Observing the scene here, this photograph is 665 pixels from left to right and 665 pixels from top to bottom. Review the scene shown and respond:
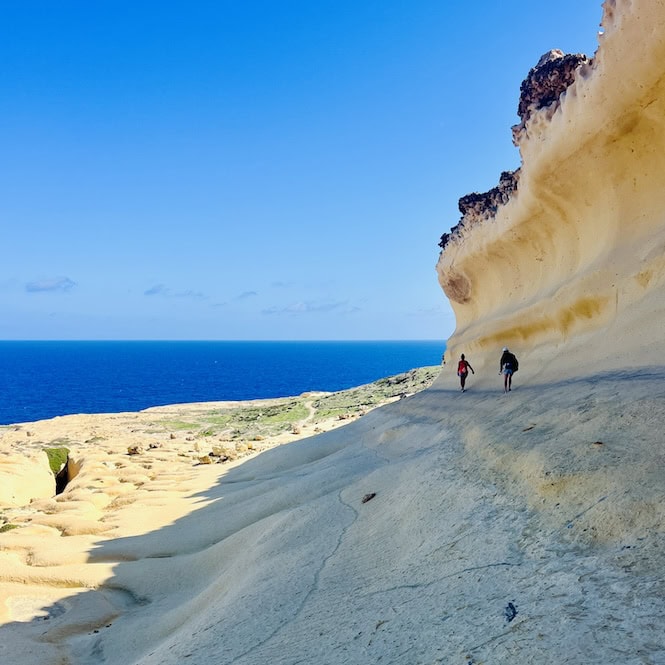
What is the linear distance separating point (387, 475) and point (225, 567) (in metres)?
2.37

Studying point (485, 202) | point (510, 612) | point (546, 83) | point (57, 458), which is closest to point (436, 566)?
point (510, 612)

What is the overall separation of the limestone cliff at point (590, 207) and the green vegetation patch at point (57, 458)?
45.2 feet

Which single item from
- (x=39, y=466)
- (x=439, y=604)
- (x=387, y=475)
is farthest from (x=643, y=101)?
(x=39, y=466)

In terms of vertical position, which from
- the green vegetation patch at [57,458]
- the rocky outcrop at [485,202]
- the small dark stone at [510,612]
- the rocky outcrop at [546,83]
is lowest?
the small dark stone at [510,612]

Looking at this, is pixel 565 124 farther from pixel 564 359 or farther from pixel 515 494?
pixel 515 494

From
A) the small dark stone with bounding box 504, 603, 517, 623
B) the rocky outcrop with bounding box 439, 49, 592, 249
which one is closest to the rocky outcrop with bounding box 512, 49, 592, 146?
the rocky outcrop with bounding box 439, 49, 592, 249

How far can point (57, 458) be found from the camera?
18281 millimetres

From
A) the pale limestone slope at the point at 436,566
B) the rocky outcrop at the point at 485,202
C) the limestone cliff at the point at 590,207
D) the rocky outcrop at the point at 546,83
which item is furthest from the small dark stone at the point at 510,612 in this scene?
the rocky outcrop at the point at 485,202

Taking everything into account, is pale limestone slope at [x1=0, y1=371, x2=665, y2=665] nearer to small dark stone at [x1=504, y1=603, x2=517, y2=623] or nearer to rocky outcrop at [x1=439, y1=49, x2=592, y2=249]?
small dark stone at [x1=504, y1=603, x2=517, y2=623]

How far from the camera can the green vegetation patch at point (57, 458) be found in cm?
1761

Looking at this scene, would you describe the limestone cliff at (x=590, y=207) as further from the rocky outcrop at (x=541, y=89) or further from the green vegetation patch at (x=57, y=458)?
the green vegetation patch at (x=57, y=458)

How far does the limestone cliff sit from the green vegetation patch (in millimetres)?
13788

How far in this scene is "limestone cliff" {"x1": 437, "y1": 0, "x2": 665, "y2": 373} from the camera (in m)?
7.82

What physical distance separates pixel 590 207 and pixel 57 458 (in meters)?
17.2
